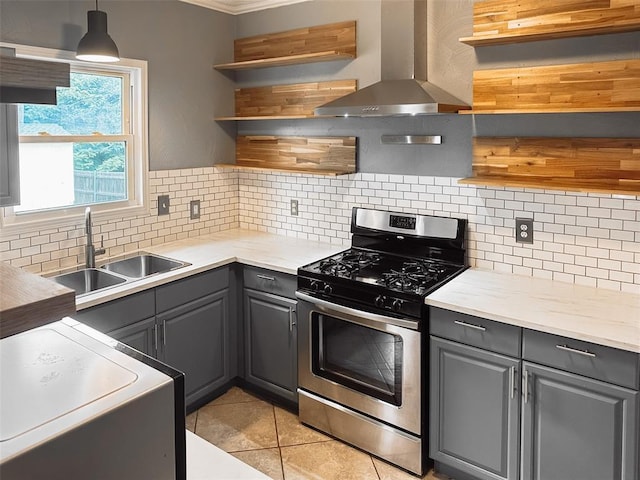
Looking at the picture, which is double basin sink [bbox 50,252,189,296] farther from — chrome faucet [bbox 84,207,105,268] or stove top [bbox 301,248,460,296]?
stove top [bbox 301,248,460,296]

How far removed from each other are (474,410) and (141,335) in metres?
1.72

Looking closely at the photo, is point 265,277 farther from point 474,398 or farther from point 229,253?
point 474,398

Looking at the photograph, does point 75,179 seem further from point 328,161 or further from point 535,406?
point 535,406

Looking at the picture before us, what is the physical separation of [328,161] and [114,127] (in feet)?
4.51

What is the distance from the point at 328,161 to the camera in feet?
11.8

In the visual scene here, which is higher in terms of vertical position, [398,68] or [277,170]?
[398,68]

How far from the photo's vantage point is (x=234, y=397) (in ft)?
11.4

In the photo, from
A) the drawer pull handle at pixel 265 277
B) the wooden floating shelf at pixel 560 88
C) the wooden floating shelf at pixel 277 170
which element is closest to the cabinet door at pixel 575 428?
the wooden floating shelf at pixel 560 88

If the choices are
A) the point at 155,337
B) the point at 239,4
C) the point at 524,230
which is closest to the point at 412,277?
the point at 524,230

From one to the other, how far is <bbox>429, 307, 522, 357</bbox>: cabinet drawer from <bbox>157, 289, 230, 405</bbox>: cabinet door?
1.36 metres

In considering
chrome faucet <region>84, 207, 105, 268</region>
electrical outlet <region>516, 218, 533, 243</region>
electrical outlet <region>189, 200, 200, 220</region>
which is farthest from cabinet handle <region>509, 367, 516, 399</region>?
electrical outlet <region>189, 200, 200, 220</region>

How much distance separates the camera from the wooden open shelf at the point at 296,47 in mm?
3381

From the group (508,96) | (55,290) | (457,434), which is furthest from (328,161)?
(55,290)

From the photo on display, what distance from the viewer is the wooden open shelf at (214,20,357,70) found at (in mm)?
3381
